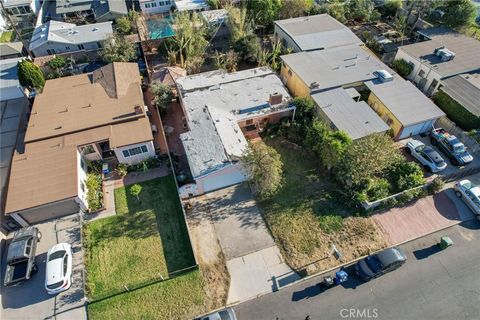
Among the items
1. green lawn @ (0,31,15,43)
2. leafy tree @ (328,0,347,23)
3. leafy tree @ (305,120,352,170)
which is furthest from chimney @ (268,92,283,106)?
green lawn @ (0,31,15,43)

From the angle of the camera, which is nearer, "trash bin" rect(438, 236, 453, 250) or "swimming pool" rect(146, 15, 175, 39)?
"trash bin" rect(438, 236, 453, 250)

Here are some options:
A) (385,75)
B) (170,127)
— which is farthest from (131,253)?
(385,75)

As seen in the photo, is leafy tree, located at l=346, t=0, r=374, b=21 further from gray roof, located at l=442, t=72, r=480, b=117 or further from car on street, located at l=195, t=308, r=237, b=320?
car on street, located at l=195, t=308, r=237, b=320

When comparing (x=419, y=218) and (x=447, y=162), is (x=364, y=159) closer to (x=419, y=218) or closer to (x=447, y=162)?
(x=419, y=218)

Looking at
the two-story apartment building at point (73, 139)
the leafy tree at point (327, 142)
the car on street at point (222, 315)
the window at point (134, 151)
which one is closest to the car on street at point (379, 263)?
the leafy tree at point (327, 142)

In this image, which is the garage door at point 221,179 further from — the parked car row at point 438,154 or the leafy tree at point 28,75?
the leafy tree at point 28,75
